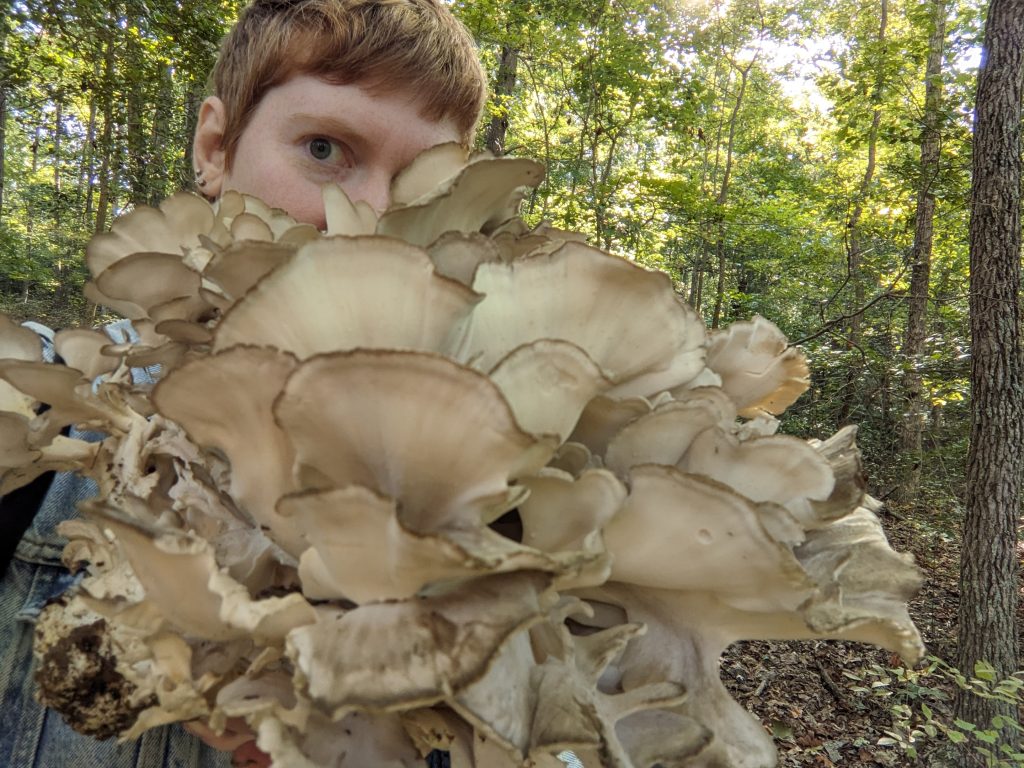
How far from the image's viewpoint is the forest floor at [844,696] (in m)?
5.16

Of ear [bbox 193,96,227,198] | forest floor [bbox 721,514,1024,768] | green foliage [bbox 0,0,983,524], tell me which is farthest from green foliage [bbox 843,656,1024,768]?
ear [bbox 193,96,227,198]

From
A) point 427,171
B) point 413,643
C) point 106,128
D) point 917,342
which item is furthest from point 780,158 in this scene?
point 413,643

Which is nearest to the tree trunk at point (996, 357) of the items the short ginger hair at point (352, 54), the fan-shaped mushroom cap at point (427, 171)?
the short ginger hair at point (352, 54)

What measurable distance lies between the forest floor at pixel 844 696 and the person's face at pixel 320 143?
4.64m

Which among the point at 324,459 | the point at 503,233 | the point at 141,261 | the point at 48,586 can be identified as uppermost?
the point at 503,233

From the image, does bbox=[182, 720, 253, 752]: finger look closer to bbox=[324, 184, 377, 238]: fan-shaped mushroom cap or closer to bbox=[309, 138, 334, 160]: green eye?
bbox=[324, 184, 377, 238]: fan-shaped mushroom cap

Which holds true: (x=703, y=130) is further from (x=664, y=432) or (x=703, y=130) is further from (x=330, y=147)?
(x=664, y=432)

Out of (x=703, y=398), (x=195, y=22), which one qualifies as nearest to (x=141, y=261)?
(x=703, y=398)

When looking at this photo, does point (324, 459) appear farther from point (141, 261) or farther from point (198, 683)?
point (141, 261)

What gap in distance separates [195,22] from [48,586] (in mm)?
9030

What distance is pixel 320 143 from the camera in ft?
6.06

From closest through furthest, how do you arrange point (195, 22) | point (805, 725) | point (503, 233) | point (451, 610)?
point (451, 610) < point (503, 233) < point (805, 725) < point (195, 22)

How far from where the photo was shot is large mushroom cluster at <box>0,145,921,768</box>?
2.14 feet

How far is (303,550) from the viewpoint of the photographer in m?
0.79
